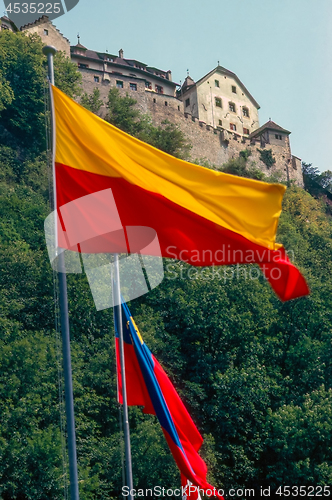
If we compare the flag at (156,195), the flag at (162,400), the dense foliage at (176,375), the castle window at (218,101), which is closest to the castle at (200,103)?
the castle window at (218,101)

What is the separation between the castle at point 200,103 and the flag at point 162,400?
159 feet

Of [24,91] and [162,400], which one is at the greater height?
[24,91]

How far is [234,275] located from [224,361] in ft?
18.8

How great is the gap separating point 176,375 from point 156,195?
69.3 feet

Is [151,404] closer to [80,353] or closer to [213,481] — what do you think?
[213,481]

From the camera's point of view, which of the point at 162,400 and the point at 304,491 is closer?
the point at 162,400

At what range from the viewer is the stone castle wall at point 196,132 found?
62.5 meters

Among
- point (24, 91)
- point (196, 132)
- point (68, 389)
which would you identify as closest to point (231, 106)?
point (196, 132)

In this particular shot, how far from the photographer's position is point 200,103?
7231 cm

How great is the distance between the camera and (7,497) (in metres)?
20.1

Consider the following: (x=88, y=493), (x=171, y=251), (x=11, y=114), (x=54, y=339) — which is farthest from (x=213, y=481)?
(x=11, y=114)

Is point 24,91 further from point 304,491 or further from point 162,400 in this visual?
point 162,400

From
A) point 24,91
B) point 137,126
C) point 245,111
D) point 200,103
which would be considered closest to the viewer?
point 24,91

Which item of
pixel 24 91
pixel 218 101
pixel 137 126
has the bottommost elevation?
pixel 137 126
